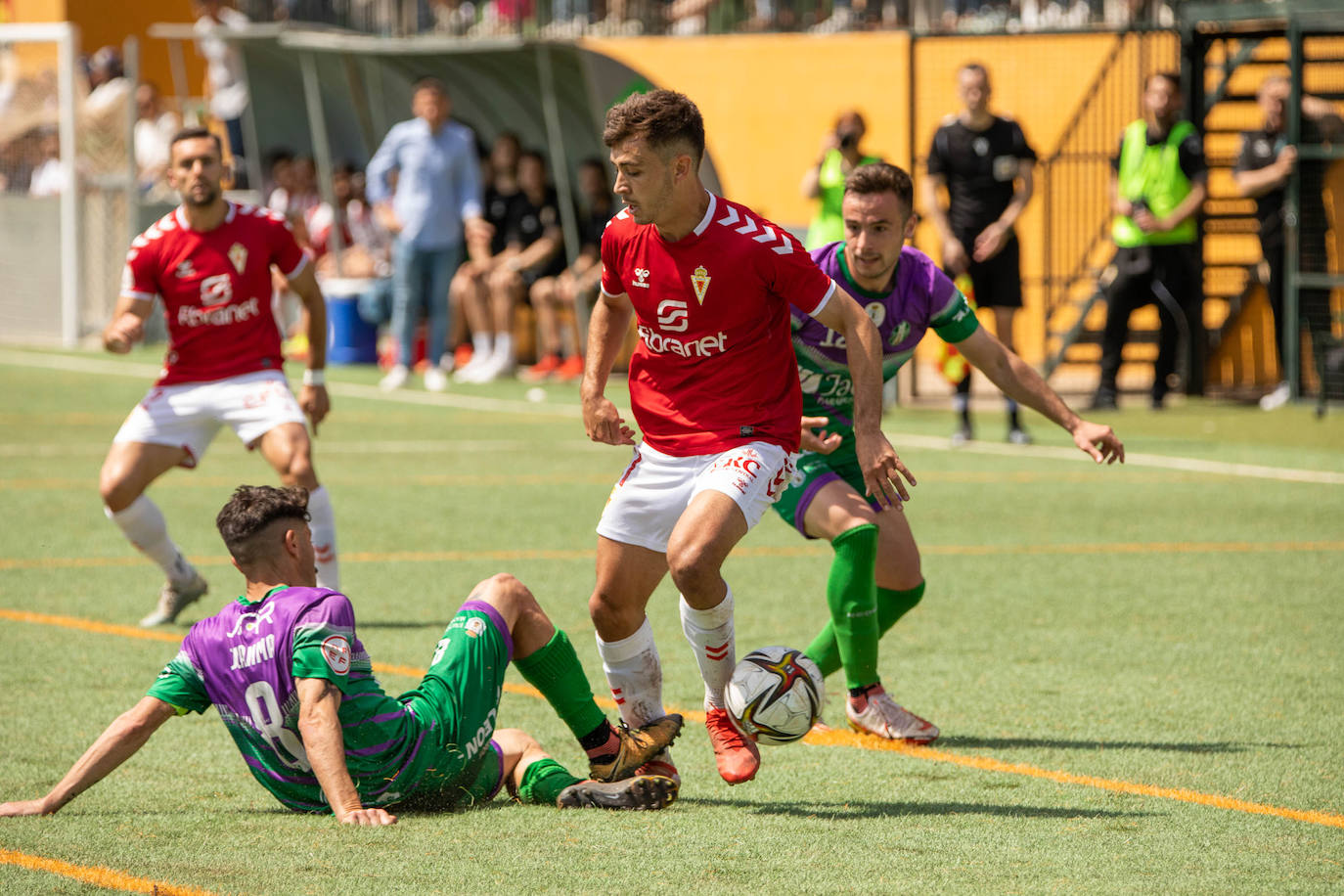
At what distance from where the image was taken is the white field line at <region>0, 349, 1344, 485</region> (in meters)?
12.9

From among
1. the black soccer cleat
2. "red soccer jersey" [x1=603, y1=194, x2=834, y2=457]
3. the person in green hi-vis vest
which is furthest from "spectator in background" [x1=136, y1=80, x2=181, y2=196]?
the black soccer cleat

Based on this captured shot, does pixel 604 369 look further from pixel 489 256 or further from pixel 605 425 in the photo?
pixel 489 256

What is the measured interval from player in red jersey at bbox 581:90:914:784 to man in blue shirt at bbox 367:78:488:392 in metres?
12.5

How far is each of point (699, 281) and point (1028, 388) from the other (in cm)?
139

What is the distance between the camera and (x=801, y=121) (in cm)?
2219

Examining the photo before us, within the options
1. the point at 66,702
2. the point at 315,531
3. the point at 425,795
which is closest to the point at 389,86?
the point at 315,531

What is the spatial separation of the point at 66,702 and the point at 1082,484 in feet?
25.2

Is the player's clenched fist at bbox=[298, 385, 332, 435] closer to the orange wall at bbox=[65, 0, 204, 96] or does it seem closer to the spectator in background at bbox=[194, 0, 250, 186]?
the spectator in background at bbox=[194, 0, 250, 186]

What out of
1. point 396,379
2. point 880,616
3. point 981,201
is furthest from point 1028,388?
point 396,379

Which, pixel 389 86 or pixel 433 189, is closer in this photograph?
pixel 433 189

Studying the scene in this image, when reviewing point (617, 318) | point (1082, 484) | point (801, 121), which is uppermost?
point (801, 121)

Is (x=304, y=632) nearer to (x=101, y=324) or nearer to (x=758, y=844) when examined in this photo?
(x=758, y=844)

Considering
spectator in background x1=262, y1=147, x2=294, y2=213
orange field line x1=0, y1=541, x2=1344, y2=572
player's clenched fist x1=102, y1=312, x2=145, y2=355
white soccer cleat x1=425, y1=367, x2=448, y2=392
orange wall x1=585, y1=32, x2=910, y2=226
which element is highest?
orange wall x1=585, y1=32, x2=910, y2=226

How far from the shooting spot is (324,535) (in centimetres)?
803
